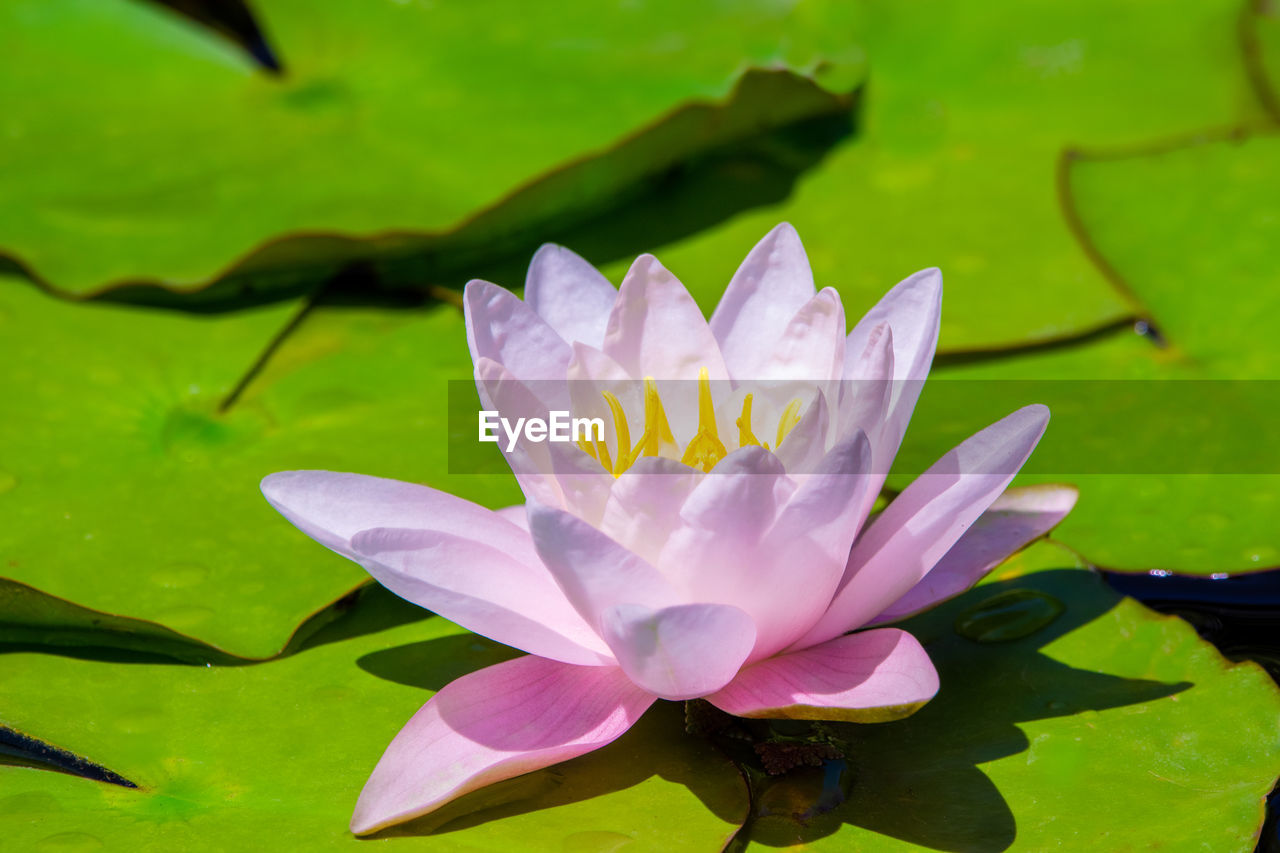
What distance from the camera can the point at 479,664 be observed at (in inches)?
55.6

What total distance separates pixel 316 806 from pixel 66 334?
4.03ft

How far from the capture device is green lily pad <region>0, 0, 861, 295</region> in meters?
2.12

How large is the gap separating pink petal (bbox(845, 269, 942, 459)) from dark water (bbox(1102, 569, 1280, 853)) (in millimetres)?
527

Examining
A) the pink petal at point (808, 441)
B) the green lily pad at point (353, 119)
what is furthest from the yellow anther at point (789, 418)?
the green lily pad at point (353, 119)

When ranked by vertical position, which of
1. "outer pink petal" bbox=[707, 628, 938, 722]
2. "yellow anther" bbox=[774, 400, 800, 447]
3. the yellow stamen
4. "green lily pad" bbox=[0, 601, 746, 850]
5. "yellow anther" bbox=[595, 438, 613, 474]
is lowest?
"green lily pad" bbox=[0, 601, 746, 850]

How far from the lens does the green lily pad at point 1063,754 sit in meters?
1.18

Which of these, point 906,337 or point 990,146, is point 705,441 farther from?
point 990,146

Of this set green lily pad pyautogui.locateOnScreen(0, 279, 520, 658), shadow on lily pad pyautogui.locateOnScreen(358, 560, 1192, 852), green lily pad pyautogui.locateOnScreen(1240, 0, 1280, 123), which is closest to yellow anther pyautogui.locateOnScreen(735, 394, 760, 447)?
shadow on lily pad pyautogui.locateOnScreen(358, 560, 1192, 852)

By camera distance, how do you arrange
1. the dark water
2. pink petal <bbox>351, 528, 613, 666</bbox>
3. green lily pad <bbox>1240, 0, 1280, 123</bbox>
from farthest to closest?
1. green lily pad <bbox>1240, 0, 1280, 123</bbox>
2. the dark water
3. pink petal <bbox>351, 528, 613, 666</bbox>

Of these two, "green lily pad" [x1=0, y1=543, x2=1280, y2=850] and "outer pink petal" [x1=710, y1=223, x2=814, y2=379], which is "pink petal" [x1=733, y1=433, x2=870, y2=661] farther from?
"outer pink petal" [x1=710, y1=223, x2=814, y2=379]

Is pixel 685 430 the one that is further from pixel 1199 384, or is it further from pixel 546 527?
pixel 1199 384

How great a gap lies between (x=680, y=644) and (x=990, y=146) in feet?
5.94

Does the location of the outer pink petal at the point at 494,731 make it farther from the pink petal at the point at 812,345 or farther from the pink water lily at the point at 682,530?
the pink petal at the point at 812,345

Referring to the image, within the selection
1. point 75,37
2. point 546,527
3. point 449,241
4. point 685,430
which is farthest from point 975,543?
point 75,37
